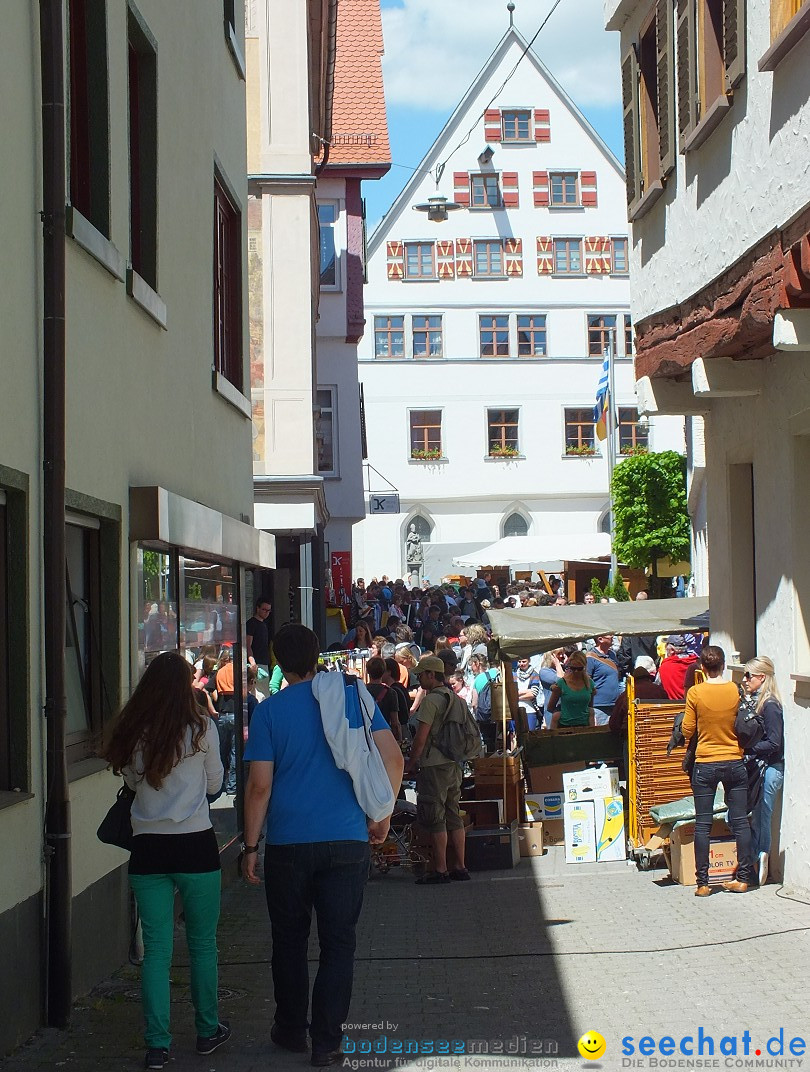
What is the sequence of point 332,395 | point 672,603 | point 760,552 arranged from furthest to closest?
point 332,395, point 672,603, point 760,552

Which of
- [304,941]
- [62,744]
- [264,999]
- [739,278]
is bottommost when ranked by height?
[264,999]

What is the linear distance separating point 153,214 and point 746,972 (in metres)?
5.83

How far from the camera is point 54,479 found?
6.63 metres

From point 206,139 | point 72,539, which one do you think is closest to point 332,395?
point 206,139

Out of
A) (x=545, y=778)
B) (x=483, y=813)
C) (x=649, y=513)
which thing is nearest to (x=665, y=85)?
(x=483, y=813)

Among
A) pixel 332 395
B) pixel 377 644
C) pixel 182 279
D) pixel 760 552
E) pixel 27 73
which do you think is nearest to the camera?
pixel 27 73

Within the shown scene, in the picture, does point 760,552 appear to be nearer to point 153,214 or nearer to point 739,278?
point 739,278

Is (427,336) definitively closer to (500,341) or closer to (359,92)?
(500,341)

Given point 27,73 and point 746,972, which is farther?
point 746,972

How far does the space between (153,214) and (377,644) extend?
12539 mm

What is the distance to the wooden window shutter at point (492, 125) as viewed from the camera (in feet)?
177

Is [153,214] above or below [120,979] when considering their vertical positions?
above

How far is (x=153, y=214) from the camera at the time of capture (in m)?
9.28

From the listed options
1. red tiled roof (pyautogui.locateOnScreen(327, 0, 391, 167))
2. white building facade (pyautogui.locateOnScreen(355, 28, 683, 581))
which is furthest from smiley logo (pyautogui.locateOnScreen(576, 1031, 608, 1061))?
white building facade (pyautogui.locateOnScreen(355, 28, 683, 581))
